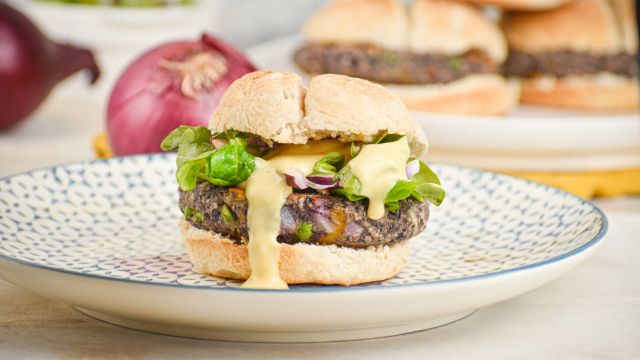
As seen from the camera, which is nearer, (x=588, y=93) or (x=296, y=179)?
(x=296, y=179)

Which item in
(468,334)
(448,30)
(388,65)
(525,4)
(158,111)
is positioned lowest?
(468,334)

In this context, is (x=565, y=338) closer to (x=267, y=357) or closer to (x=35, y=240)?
(x=267, y=357)

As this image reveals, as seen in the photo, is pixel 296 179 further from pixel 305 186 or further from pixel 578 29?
pixel 578 29

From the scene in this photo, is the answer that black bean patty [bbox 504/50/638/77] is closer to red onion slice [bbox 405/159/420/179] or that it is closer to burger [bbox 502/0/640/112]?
burger [bbox 502/0/640/112]

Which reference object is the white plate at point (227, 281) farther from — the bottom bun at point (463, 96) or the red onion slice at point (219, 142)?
the bottom bun at point (463, 96)

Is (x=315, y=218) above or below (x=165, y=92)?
below

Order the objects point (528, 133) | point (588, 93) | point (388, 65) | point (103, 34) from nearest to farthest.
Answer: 1. point (528, 133)
2. point (388, 65)
3. point (588, 93)
4. point (103, 34)

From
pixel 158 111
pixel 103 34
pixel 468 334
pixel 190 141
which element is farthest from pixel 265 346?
pixel 103 34
